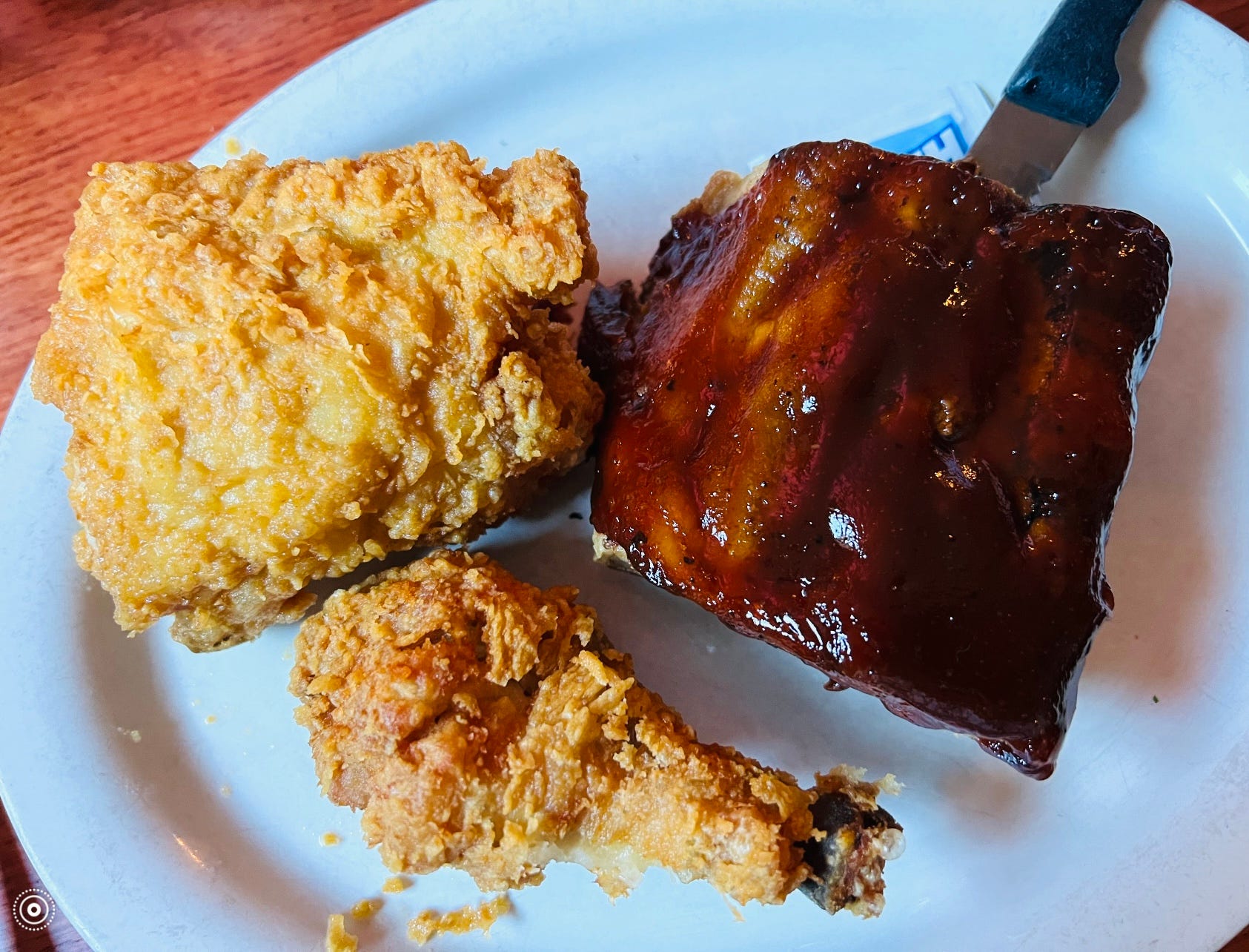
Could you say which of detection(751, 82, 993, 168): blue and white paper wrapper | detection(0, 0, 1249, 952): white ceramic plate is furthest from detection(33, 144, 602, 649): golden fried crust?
detection(751, 82, 993, 168): blue and white paper wrapper

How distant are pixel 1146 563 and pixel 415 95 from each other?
99.4 inches

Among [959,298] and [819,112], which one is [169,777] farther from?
[819,112]

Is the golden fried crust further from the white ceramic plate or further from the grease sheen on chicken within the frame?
the white ceramic plate

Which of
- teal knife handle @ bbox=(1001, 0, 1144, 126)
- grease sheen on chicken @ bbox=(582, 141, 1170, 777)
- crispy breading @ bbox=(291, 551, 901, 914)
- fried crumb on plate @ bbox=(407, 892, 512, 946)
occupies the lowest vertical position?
fried crumb on plate @ bbox=(407, 892, 512, 946)

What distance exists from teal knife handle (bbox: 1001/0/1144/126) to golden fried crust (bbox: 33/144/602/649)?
133cm

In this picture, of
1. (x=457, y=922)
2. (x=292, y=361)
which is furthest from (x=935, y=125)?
(x=457, y=922)

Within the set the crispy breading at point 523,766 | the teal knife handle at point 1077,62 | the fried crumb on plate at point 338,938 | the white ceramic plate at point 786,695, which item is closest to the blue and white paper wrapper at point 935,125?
the white ceramic plate at point 786,695

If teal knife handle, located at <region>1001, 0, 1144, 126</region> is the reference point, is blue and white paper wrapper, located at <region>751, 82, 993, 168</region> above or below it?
below

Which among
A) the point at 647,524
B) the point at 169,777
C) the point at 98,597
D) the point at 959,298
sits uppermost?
the point at 959,298

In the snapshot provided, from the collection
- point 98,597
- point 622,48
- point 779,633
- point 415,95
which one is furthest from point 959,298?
point 98,597

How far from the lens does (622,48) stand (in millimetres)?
2535

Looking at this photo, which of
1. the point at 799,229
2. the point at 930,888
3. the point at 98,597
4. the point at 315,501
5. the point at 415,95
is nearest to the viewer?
the point at 315,501

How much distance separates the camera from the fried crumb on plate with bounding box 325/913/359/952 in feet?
7.10

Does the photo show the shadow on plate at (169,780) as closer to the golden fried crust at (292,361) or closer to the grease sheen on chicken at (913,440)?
the golden fried crust at (292,361)
